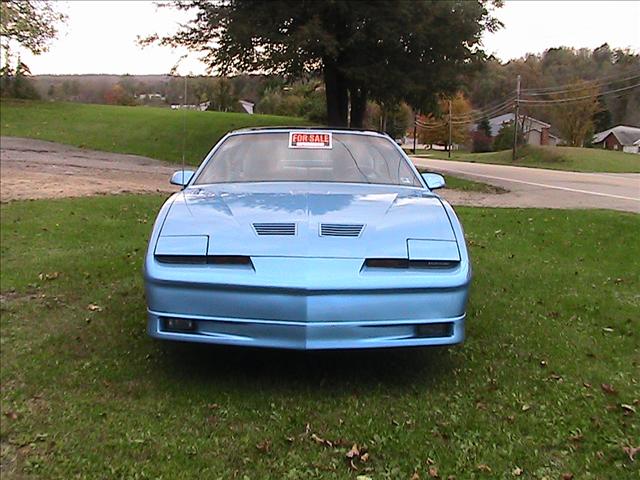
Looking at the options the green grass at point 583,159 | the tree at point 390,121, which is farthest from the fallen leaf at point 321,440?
the tree at point 390,121

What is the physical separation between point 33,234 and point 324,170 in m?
4.60

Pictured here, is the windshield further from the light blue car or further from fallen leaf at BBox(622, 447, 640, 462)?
fallen leaf at BBox(622, 447, 640, 462)

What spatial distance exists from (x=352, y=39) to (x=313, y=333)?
638 inches

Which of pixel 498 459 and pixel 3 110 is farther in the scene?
pixel 3 110

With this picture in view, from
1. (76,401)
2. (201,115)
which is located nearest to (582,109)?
(76,401)

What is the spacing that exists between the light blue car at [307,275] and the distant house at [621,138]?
4.83 metres

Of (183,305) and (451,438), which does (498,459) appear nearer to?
(451,438)

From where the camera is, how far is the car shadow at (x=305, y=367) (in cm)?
338

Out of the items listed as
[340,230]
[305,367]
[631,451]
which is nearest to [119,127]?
[305,367]

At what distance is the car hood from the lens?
10.1 feet

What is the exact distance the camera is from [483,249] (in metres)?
7.07

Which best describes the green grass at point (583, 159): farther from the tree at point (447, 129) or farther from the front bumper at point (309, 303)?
the tree at point (447, 129)

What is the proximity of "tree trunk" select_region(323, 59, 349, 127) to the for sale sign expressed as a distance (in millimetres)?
16872

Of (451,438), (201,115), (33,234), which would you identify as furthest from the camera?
(201,115)
